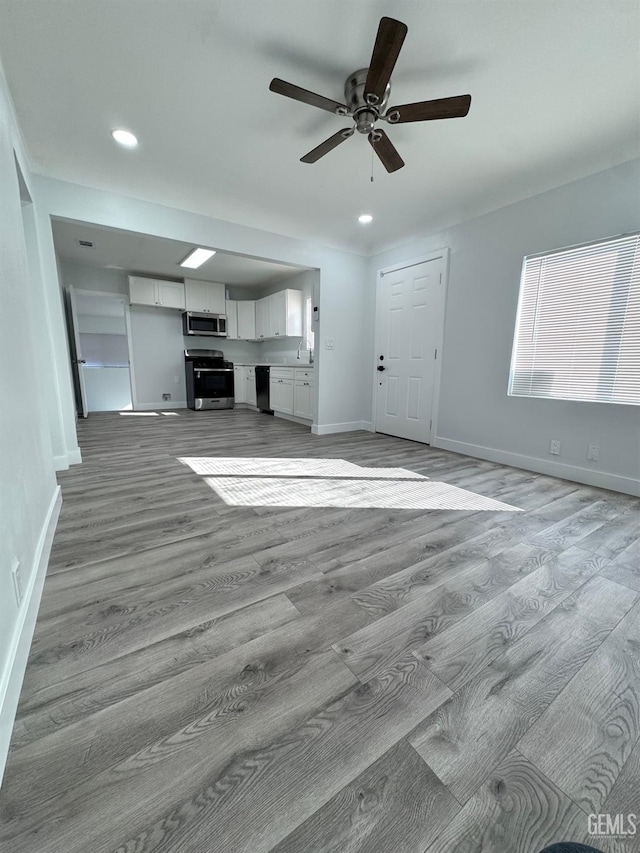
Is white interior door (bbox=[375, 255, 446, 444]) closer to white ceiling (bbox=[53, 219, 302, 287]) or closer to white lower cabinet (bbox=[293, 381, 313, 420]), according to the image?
white lower cabinet (bbox=[293, 381, 313, 420])

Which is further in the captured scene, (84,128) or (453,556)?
(84,128)

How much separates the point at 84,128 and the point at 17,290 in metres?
1.54

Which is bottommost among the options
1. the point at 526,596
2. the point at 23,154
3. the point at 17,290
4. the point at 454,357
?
the point at 526,596

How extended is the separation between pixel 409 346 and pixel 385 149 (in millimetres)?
2335

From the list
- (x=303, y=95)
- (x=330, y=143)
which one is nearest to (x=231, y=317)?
(x=330, y=143)

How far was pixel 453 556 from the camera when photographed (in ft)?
5.61

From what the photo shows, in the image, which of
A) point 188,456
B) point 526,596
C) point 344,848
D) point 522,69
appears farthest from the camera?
point 188,456

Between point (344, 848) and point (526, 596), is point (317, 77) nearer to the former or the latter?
point (526, 596)

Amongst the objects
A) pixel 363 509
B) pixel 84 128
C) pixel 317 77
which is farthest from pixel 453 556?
pixel 84 128

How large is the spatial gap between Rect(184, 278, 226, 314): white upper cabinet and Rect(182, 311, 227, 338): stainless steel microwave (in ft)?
0.31

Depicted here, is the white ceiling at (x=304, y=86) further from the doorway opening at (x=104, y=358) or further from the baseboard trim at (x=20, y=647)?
the doorway opening at (x=104, y=358)

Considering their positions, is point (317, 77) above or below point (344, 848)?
above

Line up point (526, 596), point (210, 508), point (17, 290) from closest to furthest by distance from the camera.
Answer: point (526, 596), point (17, 290), point (210, 508)

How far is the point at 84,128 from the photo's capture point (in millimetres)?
2301
